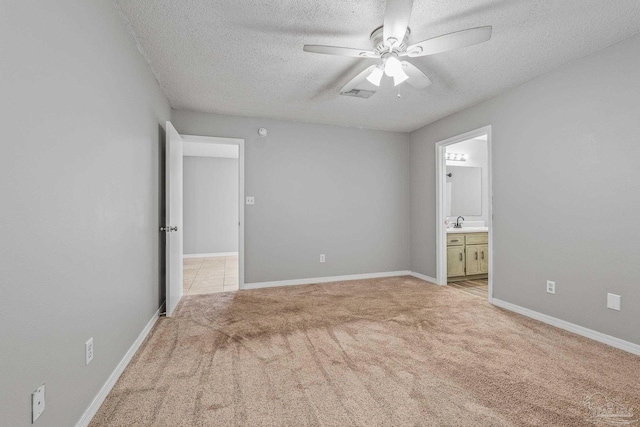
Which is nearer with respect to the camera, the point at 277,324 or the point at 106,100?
the point at 106,100

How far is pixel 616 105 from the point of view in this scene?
2344mm

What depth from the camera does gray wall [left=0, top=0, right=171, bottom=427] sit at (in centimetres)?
101

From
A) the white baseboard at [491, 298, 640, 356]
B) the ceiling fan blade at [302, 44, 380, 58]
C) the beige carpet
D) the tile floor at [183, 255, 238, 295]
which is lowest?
the beige carpet

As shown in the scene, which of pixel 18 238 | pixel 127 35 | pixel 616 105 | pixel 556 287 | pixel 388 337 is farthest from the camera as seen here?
pixel 556 287

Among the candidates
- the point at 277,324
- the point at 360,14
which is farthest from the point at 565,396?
the point at 360,14

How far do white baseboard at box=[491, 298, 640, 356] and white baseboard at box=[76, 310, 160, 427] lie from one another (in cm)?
357

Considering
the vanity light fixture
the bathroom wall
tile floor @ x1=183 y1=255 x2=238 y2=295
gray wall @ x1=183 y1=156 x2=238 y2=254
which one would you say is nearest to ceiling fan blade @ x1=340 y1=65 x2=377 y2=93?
tile floor @ x1=183 y1=255 x2=238 y2=295

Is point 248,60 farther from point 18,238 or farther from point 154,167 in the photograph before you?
point 18,238

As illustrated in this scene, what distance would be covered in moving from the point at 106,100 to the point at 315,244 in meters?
3.19

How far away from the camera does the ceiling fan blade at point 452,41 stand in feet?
5.72

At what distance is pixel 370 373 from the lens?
1.96 meters

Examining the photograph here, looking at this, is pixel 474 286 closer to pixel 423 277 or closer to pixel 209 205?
pixel 423 277

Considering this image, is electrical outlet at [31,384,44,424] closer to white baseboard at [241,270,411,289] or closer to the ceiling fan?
the ceiling fan

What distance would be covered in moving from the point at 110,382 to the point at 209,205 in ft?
19.1
